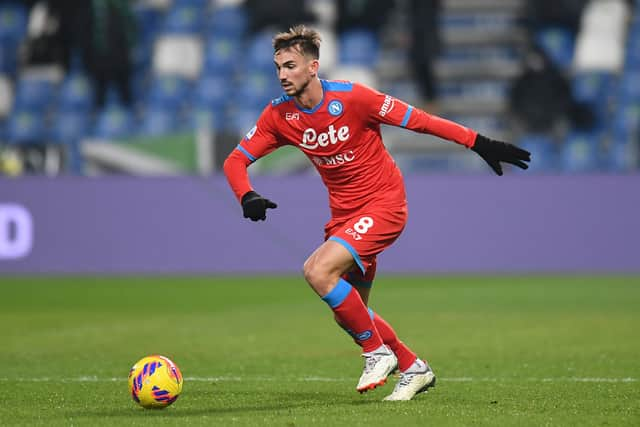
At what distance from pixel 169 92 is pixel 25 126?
3104 mm

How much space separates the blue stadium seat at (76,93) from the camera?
2430 centimetres

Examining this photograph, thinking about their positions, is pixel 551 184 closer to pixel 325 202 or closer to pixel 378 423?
pixel 325 202

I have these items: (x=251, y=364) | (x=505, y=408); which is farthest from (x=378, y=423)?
(x=251, y=364)

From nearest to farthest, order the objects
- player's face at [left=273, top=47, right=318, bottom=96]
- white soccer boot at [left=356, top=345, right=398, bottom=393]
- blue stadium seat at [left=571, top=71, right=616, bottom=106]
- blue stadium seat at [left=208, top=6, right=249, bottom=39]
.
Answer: white soccer boot at [left=356, top=345, right=398, bottom=393]
player's face at [left=273, top=47, right=318, bottom=96]
blue stadium seat at [left=571, top=71, right=616, bottom=106]
blue stadium seat at [left=208, top=6, right=249, bottom=39]

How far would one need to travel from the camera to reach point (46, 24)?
24078 millimetres

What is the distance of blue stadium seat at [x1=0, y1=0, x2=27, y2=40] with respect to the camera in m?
24.9

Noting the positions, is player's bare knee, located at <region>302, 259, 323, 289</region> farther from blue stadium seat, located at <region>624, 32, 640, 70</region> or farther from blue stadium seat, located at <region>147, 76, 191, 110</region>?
blue stadium seat, located at <region>624, 32, 640, 70</region>

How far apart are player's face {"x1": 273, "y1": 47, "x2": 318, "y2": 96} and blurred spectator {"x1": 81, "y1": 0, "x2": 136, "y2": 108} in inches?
677

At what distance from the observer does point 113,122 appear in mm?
23672

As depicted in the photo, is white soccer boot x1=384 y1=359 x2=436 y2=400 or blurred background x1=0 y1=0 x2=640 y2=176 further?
blurred background x1=0 y1=0 x2=640 y2=176

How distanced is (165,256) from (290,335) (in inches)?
312

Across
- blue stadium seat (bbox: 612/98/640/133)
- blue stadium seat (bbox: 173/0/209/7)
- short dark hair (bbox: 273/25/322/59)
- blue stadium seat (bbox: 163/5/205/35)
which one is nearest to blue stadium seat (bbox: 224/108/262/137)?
blue stadium seat (bbox: 163/5/205/35)

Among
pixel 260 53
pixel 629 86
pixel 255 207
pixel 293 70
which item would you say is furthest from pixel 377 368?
pixel 260 53

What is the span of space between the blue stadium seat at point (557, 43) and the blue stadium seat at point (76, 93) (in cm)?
965
